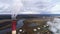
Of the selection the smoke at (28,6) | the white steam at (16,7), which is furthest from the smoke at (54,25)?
the white steam at (16,7)

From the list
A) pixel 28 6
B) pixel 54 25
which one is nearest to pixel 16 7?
pixel 28 6

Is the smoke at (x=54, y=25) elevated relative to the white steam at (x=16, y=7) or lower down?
lower down

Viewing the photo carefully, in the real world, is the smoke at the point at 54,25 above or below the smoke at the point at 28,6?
below

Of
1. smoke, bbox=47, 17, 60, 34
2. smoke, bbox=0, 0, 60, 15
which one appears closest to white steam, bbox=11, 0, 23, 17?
smoke, bbox=0, 0, 60, 15

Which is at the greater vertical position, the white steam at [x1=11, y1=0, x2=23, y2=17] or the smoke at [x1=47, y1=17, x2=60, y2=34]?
the white steam at [x1=11, y1=0, x2=23, y2=17]

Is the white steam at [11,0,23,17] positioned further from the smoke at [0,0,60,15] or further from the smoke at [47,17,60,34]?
the smoke at [47,17,60,34]

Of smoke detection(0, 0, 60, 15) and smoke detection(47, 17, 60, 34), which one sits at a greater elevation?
smoke detection(0, 0, 60, 15)

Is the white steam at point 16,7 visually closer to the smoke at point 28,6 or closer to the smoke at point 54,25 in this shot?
the smoke at point 28,6

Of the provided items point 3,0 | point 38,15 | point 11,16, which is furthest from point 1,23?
point 38,15
